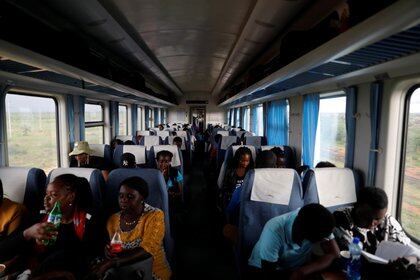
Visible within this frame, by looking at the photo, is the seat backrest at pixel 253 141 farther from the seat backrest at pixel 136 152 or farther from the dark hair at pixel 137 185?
the dark hair at pixel 137 185

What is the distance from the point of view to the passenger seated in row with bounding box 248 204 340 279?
1.77 m

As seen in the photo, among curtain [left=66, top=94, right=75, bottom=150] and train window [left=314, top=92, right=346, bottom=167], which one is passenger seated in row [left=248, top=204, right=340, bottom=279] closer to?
train window [left=314, top=92, right=346, bottom=167]

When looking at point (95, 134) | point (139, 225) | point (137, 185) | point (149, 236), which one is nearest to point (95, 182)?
point (137, 185)

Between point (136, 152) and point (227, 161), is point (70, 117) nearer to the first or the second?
point (136, 152)

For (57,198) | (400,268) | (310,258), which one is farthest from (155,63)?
(400,268)

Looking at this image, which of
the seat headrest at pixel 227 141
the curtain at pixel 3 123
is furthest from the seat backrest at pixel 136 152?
the seat headrest at pixel 227 141

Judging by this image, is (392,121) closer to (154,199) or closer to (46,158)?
(154,199)

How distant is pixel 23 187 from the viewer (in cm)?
270

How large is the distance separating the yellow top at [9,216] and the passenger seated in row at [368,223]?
2695 millimetres

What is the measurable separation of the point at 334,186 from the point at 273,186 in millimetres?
945

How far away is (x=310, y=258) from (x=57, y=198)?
2.00m

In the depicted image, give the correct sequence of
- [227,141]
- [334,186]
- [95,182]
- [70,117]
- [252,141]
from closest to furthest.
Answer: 1. [95,182]
2. [334,186]
3. [70,117]
4. [227,141]
5. [252,141]

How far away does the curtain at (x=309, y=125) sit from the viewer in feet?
16.2

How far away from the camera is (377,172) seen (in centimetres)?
319
